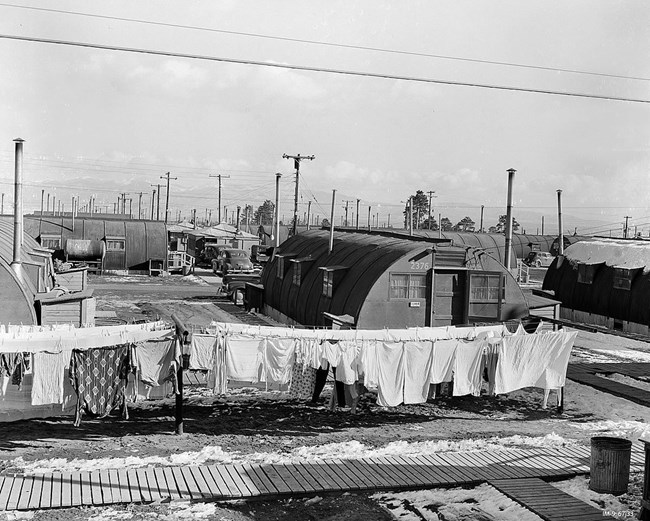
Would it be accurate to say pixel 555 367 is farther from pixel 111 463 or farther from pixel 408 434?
pixel 111 463

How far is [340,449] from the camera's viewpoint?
57.6 ft

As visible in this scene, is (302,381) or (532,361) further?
(532,361)

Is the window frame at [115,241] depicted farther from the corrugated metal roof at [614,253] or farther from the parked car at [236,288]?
the corrugated metal roof at [614,253]

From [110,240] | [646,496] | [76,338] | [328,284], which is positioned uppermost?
[110,240]

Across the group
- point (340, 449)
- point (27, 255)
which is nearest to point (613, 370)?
point (340, 449)

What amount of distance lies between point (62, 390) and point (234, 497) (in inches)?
225

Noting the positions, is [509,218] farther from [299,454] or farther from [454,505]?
[454,505]

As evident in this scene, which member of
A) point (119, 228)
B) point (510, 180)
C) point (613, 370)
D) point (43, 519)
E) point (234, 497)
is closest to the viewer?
point (43, 519)

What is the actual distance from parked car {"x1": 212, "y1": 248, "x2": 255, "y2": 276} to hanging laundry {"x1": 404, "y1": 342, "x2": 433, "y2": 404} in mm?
41174

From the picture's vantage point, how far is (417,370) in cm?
1955

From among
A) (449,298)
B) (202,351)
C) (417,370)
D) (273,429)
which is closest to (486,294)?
(449,298)

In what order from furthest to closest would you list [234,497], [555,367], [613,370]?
[613,370]
[555,367]
[234,497]

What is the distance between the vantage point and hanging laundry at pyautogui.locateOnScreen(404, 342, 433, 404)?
63.8 feet

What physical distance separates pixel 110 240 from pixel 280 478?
4907 centimetres
